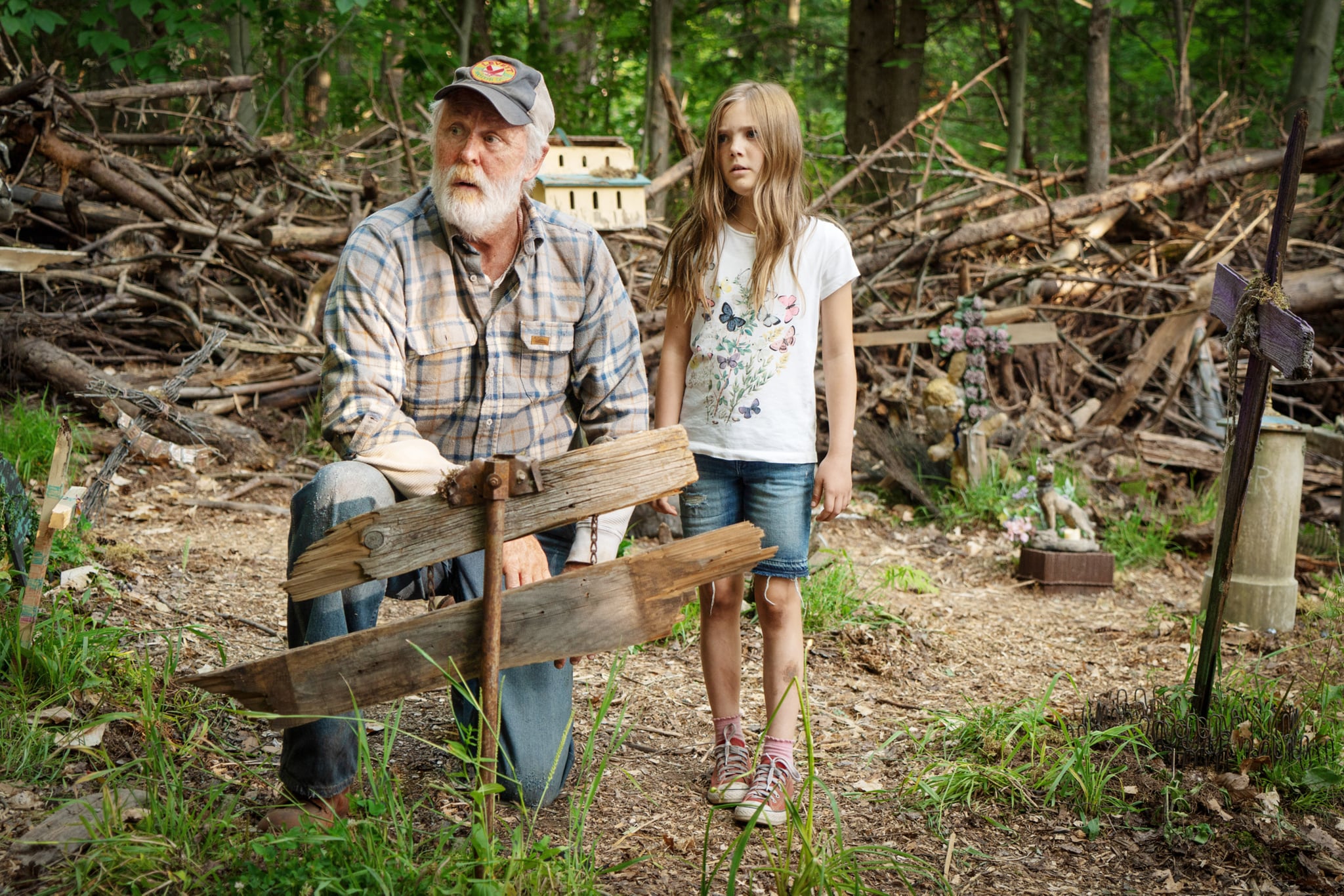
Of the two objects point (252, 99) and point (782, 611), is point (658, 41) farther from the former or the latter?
point (782, 611)

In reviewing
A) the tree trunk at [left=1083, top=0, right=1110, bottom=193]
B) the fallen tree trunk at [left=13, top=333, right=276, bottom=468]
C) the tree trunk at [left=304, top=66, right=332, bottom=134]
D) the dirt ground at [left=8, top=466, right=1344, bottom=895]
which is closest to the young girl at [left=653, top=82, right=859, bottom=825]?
the dirt ground at [left=8, top=466, right=1344, bottom=895]

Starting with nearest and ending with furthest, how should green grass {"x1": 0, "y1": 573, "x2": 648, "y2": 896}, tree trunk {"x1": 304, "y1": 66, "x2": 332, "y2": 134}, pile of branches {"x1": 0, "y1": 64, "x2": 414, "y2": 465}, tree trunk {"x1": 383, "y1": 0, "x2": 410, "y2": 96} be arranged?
1. green grass {"x1": 0, "y1": 573, "x2": 648, "y2": 896}
2. pile of branches {"x1": 0, "y1": 64, "x2": 414, "y2": 465}
3. tree trunk {"x1": 383, "y1": 0, "x2": 410, "y2": 96}
4. tree trunk {"x1": 304, "y1": 66, "x2": 332, "y2": 134}

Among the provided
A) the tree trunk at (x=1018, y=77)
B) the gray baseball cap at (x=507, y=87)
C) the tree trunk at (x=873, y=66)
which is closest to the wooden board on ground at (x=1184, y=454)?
the tree trunk at (x=1018, y=77)

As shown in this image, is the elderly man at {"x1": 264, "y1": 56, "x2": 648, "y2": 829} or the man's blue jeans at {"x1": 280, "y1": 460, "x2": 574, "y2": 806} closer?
the man's blue jeans at {"x1": 280, "y1": 460, "x2": 574, "y2": 806}

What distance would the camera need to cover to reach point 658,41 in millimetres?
8039

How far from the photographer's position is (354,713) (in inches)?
93.1

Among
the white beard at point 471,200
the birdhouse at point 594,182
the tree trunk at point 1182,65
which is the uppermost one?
the tree trunk at point 1182,65

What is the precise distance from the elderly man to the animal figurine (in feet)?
10.0

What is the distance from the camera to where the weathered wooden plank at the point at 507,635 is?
2.05m

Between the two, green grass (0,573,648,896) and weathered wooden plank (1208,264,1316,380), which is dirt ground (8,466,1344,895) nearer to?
green grass (0,573,648,896)

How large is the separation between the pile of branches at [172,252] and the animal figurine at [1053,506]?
4264mm

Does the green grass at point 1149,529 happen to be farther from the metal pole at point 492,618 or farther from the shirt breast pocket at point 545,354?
the metal pole at point 492,618

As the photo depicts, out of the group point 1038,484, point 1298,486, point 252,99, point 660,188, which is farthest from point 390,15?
point 1298,486

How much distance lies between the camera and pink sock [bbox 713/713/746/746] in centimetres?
282
